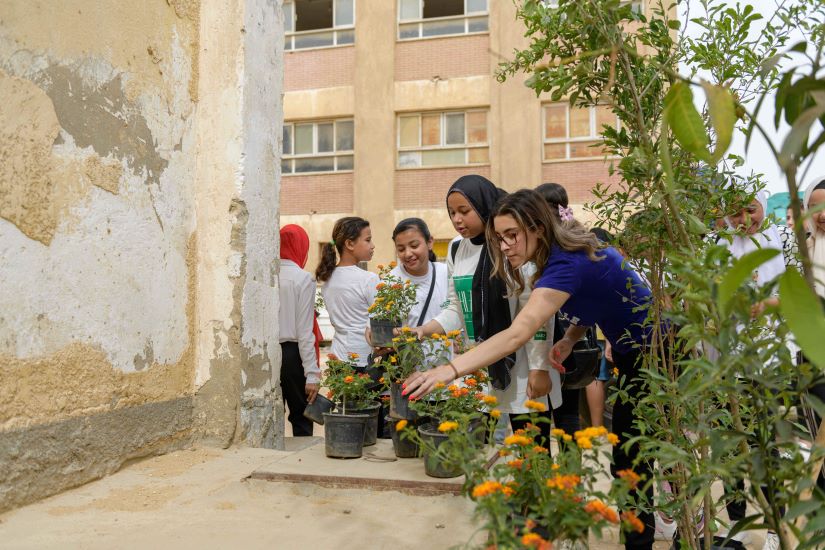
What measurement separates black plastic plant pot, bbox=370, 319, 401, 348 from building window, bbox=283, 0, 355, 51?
1455 cm

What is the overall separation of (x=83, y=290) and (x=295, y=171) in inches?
577

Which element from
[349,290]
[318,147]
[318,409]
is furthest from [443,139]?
[318,409]

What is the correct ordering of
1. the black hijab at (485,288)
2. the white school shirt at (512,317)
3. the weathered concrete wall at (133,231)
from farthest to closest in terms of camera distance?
the black hijab at (485,288) < the white school shirt at (512,317) < the weathered concrete wall at (133,231)

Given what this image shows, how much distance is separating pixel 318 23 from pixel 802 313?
18.9 m

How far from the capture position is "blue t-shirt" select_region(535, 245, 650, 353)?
274cm

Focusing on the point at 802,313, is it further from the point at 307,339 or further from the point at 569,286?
the point at 307,339

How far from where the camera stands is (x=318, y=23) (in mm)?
18406

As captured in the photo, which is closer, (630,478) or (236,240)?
(630,478)

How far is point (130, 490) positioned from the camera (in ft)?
10.9

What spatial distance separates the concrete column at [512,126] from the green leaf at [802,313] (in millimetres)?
15030

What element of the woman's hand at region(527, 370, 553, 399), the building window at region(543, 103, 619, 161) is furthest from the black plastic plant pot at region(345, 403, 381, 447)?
the building window at region(543, 103, 619, 161)

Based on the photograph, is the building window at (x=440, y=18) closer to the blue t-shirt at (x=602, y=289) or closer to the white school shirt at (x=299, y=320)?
the white school shirt at (x=299, y=320)

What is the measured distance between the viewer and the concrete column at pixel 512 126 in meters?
15.9

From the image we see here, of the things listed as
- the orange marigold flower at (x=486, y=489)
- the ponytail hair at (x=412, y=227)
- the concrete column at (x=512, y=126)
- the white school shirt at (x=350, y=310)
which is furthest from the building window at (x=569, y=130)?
the orange marigold flower at (x=486, y=489)
